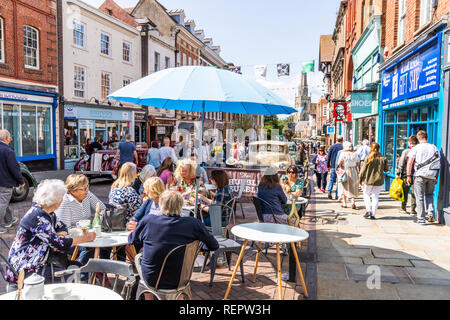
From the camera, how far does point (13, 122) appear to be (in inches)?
591

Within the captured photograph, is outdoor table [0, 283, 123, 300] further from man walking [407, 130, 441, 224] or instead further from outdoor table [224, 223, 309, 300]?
man walking [407, 130, 441, 224]

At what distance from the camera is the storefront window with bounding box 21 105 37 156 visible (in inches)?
609

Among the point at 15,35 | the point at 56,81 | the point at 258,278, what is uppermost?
the point at 15,35

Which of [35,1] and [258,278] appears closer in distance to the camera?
[258,278]

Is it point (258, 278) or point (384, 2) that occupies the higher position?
point (384, 2)

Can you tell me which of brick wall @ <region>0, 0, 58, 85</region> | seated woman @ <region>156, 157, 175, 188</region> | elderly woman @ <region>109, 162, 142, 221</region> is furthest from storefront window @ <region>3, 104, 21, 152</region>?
elderly woman @ <region>109, 162, 142, 221</region>

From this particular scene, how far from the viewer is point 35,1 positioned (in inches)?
624

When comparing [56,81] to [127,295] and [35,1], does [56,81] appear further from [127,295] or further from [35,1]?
[127,295]

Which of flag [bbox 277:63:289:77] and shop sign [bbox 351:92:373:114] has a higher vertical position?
flag [bbox 277:63:289:77]

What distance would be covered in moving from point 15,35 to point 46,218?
48.8ft

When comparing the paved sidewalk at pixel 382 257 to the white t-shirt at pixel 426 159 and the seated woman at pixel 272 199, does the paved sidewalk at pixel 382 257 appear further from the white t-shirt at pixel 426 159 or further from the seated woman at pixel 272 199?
the white t-shirt at pixel 426 159

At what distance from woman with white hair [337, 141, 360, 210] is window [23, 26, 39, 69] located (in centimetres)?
1378

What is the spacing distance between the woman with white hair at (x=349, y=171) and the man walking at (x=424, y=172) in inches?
65.1

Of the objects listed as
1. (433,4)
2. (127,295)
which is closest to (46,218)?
(127,295)
